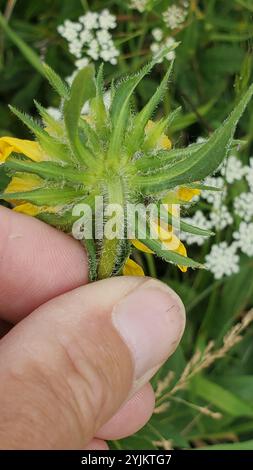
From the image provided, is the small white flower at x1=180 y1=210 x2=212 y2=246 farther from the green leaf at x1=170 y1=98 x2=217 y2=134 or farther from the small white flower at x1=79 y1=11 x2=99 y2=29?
the small white flower at x1=79 y1=11 x2=99 y2=29

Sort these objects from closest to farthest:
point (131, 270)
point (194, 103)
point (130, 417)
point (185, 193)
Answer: point (185, 193), point (131, 270), point (130, 417), point (194, 103)

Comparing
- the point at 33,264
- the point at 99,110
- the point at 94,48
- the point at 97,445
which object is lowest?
the point at 97,445

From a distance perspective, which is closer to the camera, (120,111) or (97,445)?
(120,111)

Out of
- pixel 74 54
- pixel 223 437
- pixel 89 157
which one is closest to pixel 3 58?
pixel 74 54

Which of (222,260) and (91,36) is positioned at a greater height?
(91,36)

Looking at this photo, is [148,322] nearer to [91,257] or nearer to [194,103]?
[91,257]

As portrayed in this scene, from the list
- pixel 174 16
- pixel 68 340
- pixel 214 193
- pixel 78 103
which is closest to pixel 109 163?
pixel 78 103
